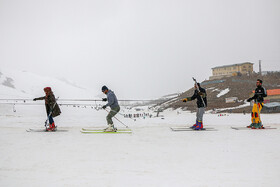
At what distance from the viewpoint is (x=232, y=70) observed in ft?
245

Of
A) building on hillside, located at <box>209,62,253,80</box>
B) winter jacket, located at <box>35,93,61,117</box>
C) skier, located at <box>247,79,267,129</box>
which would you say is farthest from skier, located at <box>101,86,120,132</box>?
building on hillside, located at <box>209,62,253,80</box>

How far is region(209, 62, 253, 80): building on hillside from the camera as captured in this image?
73525mm

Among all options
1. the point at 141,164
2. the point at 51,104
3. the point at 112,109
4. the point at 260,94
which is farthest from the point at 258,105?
the point at 51,104

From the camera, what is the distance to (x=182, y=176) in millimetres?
3615

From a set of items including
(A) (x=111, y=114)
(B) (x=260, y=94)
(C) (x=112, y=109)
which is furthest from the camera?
(B) (x=260, y=94)

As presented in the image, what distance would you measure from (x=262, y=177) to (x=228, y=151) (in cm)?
184

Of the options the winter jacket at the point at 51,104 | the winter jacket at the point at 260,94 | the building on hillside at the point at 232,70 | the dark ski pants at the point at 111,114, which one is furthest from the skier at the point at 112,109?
the building on hillside at the point at 232,70

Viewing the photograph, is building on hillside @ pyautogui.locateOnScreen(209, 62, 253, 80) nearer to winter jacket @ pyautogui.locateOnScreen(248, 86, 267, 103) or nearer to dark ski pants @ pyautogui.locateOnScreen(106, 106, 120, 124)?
winter jacket @ pyautogui.locateOnScreen(248, 86, 267, 103)

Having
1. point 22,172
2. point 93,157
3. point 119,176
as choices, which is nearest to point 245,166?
point 119,176

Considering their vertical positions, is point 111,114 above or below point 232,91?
below

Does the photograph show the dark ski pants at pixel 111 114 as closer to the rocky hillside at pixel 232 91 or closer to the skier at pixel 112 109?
the skier at pixel 112 109

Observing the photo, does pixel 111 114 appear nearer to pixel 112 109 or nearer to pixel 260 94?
pixel 112 109

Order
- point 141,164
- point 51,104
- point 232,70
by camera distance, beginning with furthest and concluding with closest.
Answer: point 232,70 < point 51,104 < point 141,164

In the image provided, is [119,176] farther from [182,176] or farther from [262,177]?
[262,177]
